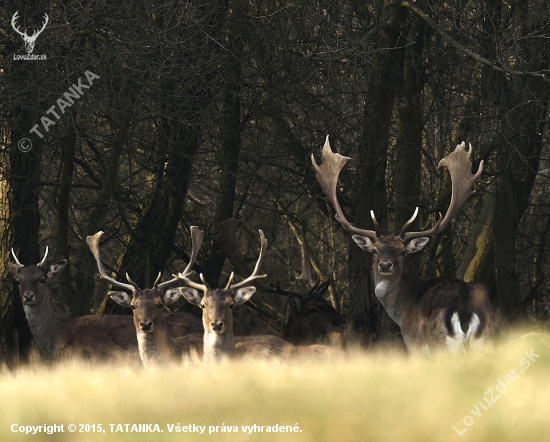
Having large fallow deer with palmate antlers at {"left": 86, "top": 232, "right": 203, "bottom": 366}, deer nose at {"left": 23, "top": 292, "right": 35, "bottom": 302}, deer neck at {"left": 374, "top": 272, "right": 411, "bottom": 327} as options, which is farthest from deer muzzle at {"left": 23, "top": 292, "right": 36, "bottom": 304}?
deer neck at {"left": 374, "top": 272, "right": 411, "bottom": 327}

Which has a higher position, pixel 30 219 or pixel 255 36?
pixel 255 36

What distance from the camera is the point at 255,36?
1187 cm

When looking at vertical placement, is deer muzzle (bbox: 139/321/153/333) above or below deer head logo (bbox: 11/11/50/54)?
below

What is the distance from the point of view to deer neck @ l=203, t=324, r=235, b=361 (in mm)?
9291

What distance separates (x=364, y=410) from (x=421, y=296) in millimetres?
3838

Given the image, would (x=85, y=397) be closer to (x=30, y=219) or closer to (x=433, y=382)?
(x=433, y=382)

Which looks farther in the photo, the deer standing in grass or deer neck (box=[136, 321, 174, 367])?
the deer standing in grass

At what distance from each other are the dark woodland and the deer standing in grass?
37cm

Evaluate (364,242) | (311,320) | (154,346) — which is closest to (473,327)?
(364,242)

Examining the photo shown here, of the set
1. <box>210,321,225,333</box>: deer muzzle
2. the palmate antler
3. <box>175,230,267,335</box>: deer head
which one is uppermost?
the palmate antler

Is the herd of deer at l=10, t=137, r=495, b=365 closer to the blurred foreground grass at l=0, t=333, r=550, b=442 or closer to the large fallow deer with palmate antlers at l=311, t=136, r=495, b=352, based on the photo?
the large fallow deer with palmate antlers at l=311, t=136, r=495, b=352

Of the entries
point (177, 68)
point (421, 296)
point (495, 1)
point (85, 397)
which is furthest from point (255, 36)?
point (85, 397)

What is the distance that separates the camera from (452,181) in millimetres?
10297

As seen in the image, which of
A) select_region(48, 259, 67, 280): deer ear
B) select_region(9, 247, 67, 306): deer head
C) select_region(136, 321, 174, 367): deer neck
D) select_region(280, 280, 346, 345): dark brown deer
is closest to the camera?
select_region(136, 321, 174, 367): deer neck
